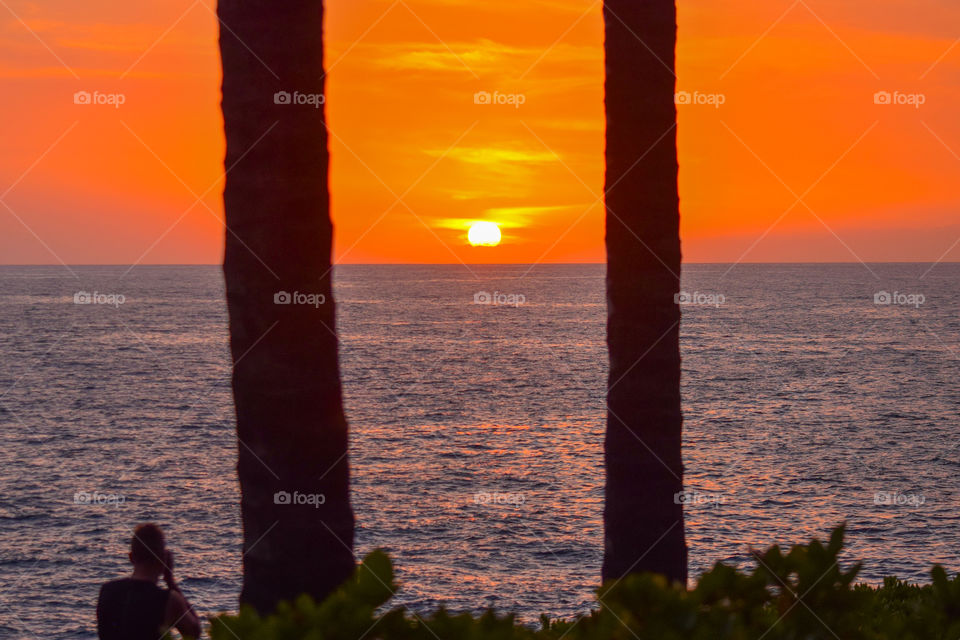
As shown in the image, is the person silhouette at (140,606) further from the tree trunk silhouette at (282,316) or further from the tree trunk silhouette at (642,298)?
the tree trunk silhouette at (642,298)

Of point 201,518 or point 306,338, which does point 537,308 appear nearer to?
point 201,518

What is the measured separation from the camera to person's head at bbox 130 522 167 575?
212 inches

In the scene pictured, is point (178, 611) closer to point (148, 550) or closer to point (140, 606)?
point (140, 606)

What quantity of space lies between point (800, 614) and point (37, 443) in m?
52.2

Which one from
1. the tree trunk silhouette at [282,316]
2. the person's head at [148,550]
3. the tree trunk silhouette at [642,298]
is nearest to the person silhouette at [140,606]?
the person's head at [148,550]

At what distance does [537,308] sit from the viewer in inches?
6501

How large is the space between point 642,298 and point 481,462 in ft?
125

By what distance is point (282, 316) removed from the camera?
480 centimetres

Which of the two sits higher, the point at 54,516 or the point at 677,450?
the point at 677,450

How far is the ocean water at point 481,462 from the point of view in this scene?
98.2 feet

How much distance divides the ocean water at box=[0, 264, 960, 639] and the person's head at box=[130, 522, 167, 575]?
18407 mm

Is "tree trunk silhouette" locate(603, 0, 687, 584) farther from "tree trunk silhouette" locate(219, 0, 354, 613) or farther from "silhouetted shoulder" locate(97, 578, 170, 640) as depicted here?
"silhouetted shoulder" locate(97, 578, 170, 640)

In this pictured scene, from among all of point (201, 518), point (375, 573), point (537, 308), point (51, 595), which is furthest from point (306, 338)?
point (537, 308)

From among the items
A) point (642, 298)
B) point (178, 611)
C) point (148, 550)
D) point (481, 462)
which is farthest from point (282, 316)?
point (481, 462)
